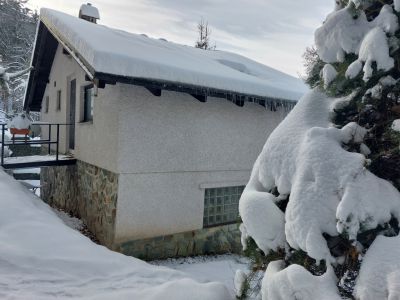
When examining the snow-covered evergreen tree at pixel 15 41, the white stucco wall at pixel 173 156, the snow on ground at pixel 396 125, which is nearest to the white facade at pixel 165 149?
the white stucco wall at pixel 173 156

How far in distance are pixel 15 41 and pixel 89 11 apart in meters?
23.1

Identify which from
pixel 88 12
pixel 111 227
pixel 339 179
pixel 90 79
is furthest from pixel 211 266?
pixel 88 12

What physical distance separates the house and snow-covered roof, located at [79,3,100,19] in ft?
9.00

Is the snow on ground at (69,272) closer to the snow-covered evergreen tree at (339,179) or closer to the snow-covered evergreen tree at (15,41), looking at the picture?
the snow-covered evergreen tree at (339,179)

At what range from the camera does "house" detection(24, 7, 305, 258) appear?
7.06 m

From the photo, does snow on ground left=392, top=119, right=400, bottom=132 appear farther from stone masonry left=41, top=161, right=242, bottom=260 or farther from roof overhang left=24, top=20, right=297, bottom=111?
stone masonry left=41, top=161, right=242, bottom=260

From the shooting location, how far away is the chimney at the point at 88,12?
1253cm

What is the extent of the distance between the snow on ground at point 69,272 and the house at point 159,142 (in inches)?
104

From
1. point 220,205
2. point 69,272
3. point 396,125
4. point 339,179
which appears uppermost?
point 396,125

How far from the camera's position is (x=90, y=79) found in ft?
23.2

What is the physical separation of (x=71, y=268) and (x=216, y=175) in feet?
17.1

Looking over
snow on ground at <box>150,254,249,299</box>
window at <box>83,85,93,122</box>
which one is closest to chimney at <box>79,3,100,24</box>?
window at <box>83,85,93,122</box>

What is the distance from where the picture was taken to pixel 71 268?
3729 mm

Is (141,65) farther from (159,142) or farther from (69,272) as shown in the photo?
(69,272)
